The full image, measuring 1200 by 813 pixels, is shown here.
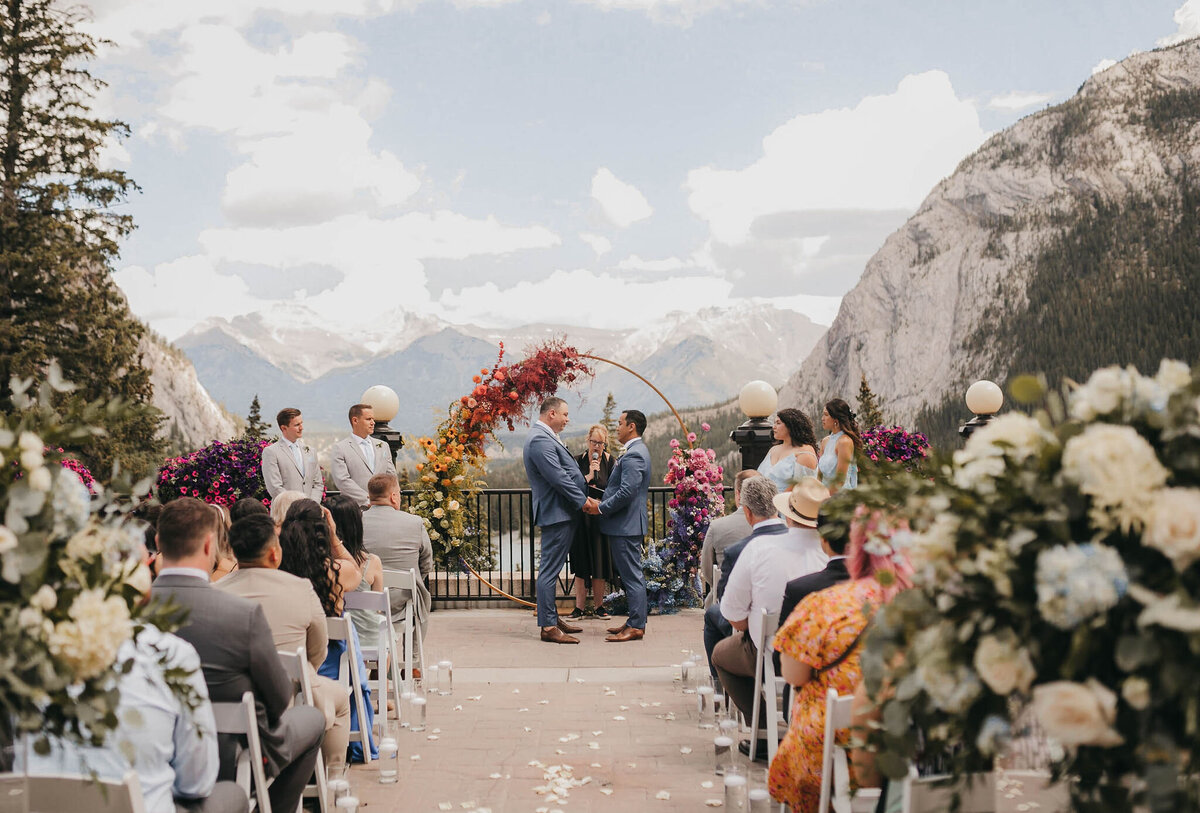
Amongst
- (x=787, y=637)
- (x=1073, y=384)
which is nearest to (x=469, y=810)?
(x=787, y=637)

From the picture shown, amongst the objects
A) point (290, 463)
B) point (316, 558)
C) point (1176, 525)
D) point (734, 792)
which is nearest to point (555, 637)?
point (290, 463)

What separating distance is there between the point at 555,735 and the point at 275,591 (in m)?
2.27

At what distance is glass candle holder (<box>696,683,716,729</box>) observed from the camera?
5.99m

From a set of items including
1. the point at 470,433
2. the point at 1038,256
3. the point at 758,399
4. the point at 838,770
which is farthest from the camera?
the point at 1038,256

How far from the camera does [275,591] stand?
4.39m

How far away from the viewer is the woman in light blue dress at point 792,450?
7.50m

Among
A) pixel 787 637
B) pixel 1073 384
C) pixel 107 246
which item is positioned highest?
pixel 107 246

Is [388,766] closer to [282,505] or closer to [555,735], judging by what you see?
[555,735]

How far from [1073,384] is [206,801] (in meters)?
2.93

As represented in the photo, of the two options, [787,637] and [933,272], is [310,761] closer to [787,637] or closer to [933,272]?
[787,637]

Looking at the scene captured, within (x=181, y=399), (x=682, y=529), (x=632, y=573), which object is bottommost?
(x=632, y=573)

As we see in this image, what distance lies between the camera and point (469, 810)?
466 centimetres

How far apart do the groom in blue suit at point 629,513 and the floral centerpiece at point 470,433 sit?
1587 mm

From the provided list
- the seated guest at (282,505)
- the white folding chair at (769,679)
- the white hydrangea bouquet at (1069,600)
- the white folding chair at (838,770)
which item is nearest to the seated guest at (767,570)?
the white folding chair at (769,679)
